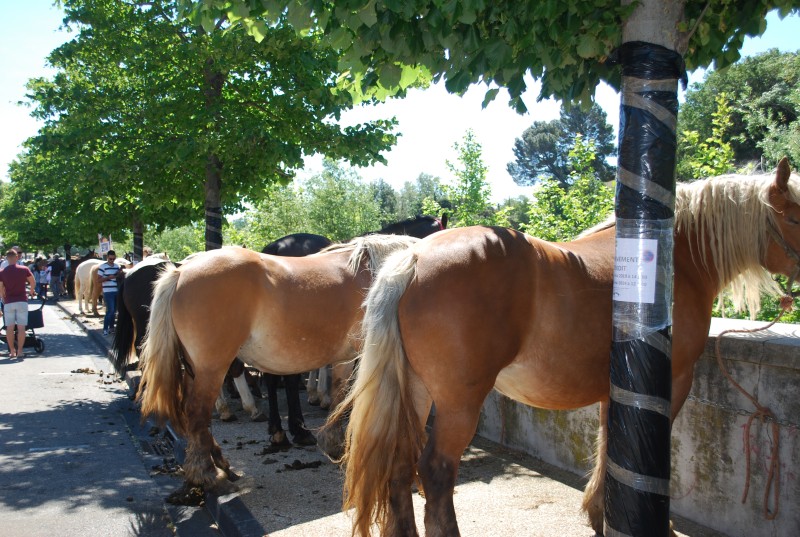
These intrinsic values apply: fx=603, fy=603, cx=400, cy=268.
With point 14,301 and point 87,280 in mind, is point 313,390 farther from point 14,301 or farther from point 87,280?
point 87,280

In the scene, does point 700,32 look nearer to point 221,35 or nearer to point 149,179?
point 221,35

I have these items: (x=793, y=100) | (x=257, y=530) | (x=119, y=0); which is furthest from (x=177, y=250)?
(x=257, y=530)

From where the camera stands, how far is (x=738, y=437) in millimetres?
3797

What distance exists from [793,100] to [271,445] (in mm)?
14342

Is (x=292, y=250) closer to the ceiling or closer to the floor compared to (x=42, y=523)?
closer to the ceiling

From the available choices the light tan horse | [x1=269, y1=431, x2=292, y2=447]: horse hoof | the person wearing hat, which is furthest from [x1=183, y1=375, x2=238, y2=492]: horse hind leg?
the person wearing hat

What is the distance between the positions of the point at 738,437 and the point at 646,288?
2025mm

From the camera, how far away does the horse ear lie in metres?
3.30

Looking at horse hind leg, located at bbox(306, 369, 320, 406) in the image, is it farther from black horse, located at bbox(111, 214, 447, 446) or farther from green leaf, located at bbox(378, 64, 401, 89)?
green leaf, located at bbox(378, 64, 401, 89)

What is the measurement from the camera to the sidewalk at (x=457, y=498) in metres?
4.16

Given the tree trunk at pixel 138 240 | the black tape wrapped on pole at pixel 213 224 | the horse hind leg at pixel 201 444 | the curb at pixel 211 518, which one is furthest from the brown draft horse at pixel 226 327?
the tree trunk at pixel 138 240

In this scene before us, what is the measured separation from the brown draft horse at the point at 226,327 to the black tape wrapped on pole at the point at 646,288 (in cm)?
283

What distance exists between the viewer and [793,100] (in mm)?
14102

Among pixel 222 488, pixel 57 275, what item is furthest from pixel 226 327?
pixel 57 275
